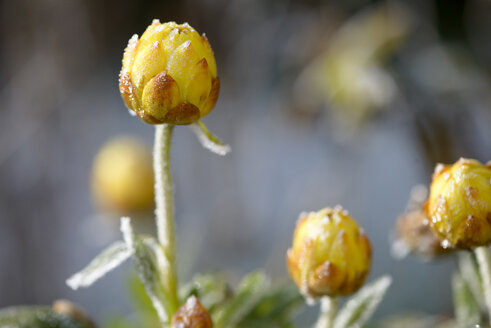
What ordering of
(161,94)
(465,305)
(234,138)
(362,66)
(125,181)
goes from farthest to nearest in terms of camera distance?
(234,138)
(362,66)
(125,181)
(465,305)
(161,94)

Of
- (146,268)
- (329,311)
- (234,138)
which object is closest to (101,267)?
(146,268)

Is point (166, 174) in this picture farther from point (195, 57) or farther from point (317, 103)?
point (317, 103)

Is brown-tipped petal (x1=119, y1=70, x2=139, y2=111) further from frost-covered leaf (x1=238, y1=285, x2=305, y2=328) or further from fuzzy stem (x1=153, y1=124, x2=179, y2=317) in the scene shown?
frost-covered leaf (x1=238, y1=285, x2=305, y2=328)

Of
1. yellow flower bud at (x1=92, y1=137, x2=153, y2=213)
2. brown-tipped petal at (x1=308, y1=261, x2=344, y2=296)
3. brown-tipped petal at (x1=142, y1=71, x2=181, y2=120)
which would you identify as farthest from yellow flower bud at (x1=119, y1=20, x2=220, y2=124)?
yellow flower bud at (x1=92, y1=137, x2=153, y2=213)

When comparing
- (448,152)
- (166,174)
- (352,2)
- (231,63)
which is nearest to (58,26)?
(231,63)

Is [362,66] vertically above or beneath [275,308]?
above

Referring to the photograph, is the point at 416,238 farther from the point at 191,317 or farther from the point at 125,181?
the point at 125,181

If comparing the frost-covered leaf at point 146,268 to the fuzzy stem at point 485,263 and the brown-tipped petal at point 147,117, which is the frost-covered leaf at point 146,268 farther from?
the fuzzy stem at point 485,263
